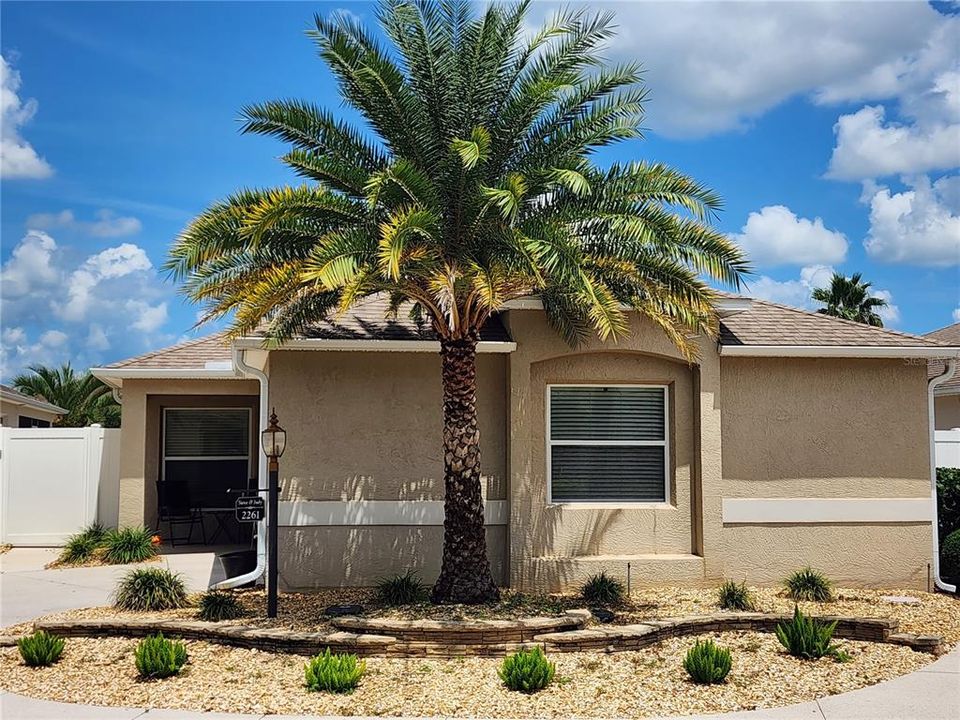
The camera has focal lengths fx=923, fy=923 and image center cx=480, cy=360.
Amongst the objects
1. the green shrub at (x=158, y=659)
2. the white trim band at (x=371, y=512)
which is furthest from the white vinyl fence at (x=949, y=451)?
the green shrub at (x=158, y=659)

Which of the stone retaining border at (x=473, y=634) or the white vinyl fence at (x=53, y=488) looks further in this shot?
the white vinyl fence at (x=53, y=488)

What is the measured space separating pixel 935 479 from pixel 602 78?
24.9ft

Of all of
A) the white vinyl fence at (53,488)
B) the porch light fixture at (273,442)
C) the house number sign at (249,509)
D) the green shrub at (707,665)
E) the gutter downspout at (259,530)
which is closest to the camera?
the green shrub at (707,665)

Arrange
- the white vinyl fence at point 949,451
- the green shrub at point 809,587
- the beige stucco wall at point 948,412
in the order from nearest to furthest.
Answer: the green shrub at point 809,587
the white vinyl fence at point 949,451
the beige stucco wall at point 948,412

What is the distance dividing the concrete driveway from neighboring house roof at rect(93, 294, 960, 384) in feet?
10.4

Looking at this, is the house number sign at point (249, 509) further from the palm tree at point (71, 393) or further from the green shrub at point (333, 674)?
the palm tree at point (71, 393)

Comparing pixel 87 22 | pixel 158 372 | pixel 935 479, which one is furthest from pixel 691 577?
pixel 87 22

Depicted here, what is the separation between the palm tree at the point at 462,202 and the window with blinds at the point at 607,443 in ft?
7.19

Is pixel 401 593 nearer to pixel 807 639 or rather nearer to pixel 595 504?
pixel 595 504

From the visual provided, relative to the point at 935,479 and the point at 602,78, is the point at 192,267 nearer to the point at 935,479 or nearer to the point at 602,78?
the point at 602,78

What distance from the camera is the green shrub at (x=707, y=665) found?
8.02 meters

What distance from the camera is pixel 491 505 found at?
40.2 ft

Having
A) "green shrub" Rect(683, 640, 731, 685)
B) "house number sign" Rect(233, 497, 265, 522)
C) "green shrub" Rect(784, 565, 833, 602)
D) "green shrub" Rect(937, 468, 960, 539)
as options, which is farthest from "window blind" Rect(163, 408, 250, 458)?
"green shrub" Rect(937, 468, 960, 539)

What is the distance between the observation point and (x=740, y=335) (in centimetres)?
1296
